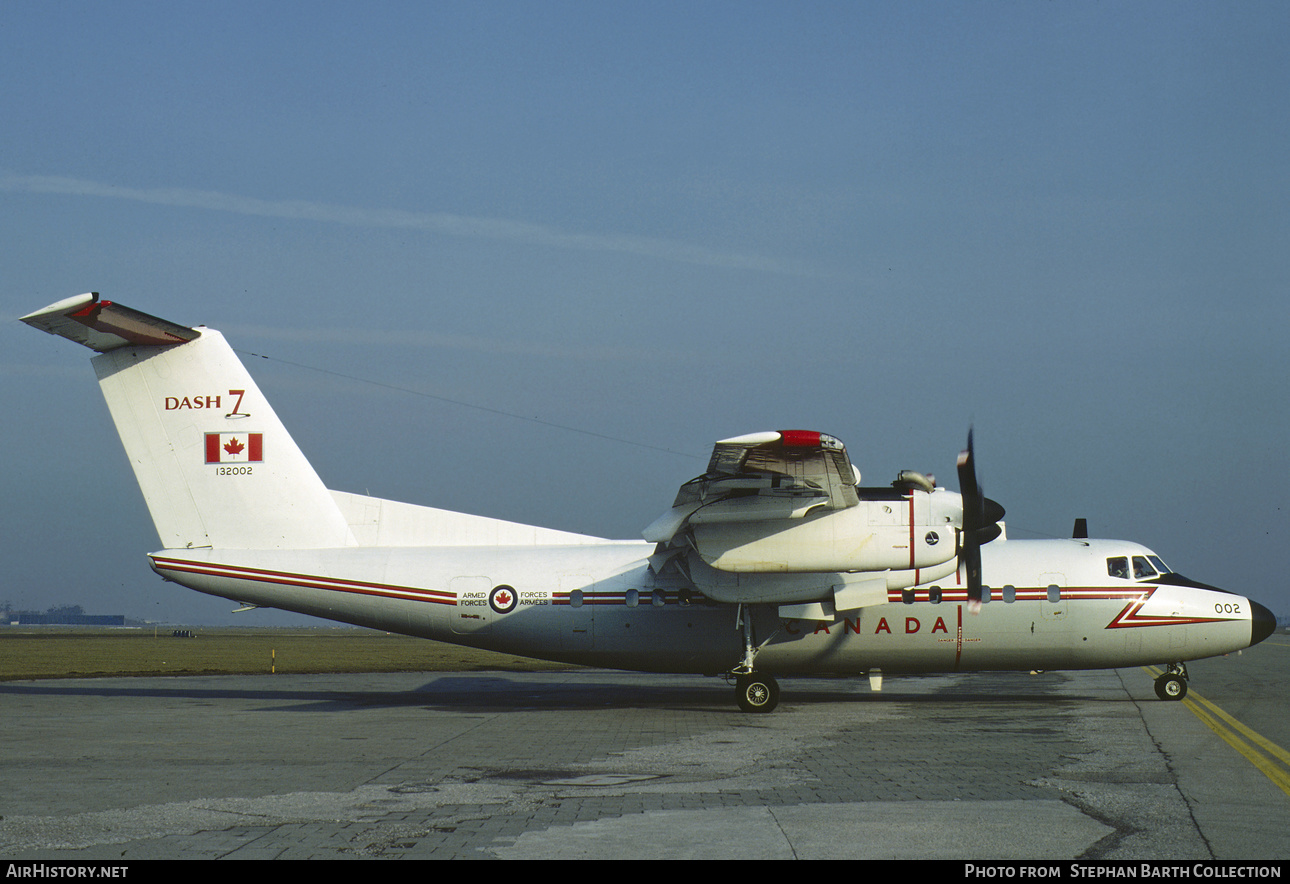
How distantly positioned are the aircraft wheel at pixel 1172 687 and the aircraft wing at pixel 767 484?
811 cm

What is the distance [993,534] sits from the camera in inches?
673

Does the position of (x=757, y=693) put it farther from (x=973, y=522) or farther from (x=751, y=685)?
(x=973, y=522)

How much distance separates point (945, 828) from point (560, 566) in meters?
11.7

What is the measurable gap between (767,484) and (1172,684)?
32.2ft

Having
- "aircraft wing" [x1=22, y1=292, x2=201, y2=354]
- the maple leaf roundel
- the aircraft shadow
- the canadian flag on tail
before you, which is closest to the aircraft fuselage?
the maple leaf roundel

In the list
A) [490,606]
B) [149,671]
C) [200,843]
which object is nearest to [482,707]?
[490,606]

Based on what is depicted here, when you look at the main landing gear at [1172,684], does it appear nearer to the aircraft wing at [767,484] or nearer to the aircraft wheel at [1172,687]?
the aircraft wheel at [1172,687]

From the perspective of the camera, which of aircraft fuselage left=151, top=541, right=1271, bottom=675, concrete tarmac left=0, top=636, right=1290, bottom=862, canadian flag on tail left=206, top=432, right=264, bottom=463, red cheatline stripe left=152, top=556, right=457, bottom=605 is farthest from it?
aircraft fuselage left=151, top=541, right=1271, bottom=675

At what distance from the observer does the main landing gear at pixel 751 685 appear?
17547mm

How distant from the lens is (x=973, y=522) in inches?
634

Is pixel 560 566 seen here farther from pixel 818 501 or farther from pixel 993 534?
pixel 993 534

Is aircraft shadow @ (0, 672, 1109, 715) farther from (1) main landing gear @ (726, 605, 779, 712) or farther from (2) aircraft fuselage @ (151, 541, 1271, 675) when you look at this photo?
(2) aircraft fuselage @ (151, 541, 1271, 675)

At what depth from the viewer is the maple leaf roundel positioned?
60.5 ft

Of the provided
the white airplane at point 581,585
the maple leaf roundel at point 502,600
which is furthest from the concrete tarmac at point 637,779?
the maple leaf roundel at point 502,600
